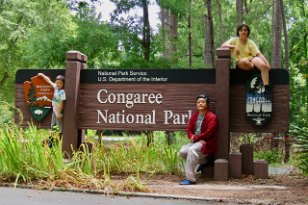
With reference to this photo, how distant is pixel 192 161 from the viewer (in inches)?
298

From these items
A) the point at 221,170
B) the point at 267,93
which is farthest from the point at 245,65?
the point at 221,170

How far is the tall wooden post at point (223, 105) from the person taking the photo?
8.12 meters

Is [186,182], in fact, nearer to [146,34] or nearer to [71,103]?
[71,103]

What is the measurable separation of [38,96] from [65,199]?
3634 mm

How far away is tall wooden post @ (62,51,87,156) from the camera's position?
8.77m

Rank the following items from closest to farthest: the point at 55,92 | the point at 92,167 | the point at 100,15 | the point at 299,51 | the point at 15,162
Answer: the point at 15,162 → the point at 92,167 → the point at 55,92 → the point at 100,15 → the point at 299,51

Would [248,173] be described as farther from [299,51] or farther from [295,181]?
[299,51]

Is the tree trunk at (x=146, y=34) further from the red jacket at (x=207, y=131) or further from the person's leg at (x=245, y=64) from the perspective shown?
the red jacket at (x=207, y=131)

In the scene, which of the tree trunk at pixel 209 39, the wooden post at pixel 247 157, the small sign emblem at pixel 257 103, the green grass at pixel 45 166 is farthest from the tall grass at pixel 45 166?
the tree trunk at pixel 209 39

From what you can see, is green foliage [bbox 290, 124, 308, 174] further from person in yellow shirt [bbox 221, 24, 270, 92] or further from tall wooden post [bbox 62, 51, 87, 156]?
tall wooden post [bbox 62, 51, 87, 156]

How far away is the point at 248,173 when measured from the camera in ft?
27.2

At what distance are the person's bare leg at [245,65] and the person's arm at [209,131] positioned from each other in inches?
41.4

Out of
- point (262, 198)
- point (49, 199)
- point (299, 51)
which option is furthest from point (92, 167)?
point (299, 51)

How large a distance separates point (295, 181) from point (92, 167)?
334cm
